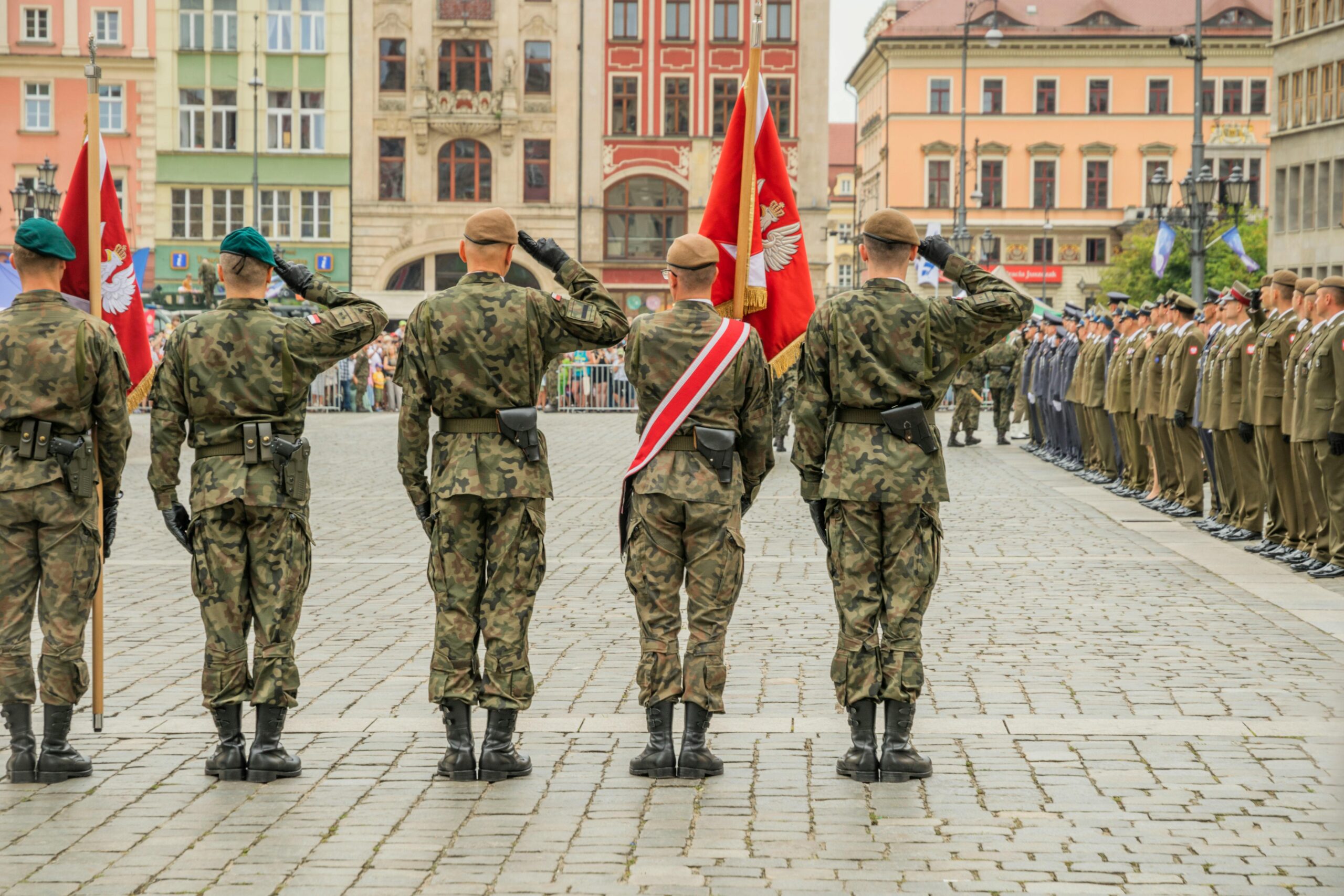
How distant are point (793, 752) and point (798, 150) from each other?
57.3 meters

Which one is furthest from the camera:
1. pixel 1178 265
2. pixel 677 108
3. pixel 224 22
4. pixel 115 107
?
pixel 1178 265

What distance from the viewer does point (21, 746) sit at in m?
6.51

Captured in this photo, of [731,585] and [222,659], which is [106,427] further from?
[731,585]

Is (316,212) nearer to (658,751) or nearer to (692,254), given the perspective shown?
(692,254)

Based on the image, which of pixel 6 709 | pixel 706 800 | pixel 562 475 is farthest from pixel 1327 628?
pixel 562 475

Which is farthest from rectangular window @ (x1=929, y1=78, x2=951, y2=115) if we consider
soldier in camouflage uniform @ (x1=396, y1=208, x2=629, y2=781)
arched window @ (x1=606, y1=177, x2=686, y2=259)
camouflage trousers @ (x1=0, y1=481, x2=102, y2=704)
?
camouflage trousers @ (x1=0, y1=481, x2=102, y2=704)

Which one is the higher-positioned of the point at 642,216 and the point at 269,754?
the point at 642,216

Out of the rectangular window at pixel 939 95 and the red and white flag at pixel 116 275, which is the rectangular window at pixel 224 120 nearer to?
the rectangular window at pixel 939 95

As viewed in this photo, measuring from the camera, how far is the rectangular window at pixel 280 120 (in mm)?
61000

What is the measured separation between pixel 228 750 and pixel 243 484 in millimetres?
998

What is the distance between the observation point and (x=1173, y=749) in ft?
22.6

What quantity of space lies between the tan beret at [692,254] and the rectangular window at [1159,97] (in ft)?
292

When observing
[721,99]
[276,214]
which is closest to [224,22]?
[276,214]

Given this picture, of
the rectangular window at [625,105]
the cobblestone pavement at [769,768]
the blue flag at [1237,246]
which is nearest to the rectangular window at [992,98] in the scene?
the rectangular window at [625,105]
